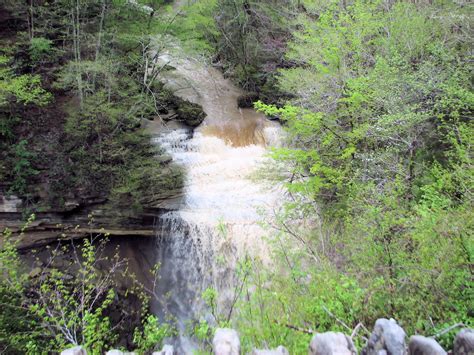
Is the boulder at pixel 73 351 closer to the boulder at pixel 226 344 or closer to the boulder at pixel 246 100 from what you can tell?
the boulder at pixel 226 344

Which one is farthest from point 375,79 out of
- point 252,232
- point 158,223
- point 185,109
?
point 185,109

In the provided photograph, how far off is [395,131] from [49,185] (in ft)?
30.8

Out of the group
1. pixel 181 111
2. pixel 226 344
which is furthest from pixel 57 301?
pixel 181 111

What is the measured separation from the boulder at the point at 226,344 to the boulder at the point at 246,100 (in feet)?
48.3

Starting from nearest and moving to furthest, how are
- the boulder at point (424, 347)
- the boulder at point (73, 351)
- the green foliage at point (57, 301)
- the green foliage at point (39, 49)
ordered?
the boulder at point (424, 347)
the boulder at point (73, 351)
the green foliage at point (57, 301)
the green foliage at point (39, 49)

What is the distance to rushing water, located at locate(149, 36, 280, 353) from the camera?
8.65 meters

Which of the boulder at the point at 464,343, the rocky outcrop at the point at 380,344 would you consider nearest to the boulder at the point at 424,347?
the rocky outcrop at the point at 380,344

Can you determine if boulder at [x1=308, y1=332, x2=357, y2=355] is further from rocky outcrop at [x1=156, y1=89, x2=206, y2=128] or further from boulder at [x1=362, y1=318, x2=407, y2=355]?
rocky outcrop at [x1=156, y1=89, x2=206, y2=128]

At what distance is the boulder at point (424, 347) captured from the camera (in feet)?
5.49

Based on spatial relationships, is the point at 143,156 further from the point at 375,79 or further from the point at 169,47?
the point at 375,79

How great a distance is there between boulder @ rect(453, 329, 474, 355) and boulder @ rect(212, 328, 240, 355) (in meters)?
1.24

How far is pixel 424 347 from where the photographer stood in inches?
68.1

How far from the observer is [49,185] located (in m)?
9.39

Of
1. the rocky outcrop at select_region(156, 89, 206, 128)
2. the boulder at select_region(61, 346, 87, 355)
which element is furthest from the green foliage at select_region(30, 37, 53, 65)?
the boulder at select_region(61, 346, 87, 355)
